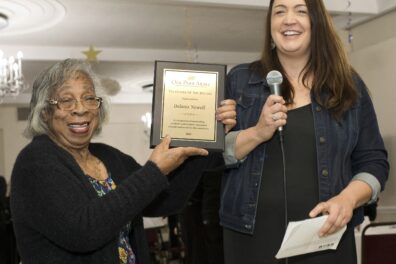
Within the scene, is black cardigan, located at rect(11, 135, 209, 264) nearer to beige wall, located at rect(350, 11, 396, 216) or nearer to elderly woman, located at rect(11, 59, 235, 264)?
elderly woman, located at rect(11, 59, 235, 264)

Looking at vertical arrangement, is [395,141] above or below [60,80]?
below

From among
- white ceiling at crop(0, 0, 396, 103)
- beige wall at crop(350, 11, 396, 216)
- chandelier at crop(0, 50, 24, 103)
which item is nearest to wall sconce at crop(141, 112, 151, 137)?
white ceiling at crop(0, 0, 396, 103)

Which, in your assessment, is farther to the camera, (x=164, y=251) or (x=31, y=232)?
(x=164, y=251)

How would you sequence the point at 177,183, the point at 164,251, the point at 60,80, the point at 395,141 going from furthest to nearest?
the point at 164,251 < the point at 395,141 < the point at 177,183 < the point at 60,80

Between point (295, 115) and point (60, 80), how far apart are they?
739mm

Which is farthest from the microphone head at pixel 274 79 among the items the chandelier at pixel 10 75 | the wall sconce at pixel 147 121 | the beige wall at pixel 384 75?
the wall sconce at pixel 147 121

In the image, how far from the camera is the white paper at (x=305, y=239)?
4.13ft

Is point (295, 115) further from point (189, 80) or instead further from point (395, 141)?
point (395, 141)

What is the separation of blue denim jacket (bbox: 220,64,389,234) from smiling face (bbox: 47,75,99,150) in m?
0.48

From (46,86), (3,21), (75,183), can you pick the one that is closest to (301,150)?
(75,183)

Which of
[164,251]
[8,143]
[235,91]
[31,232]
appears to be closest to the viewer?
[31,232]

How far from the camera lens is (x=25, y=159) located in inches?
54.2

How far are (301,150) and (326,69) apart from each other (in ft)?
0.93

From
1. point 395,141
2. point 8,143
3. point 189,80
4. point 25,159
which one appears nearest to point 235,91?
point 189,80
